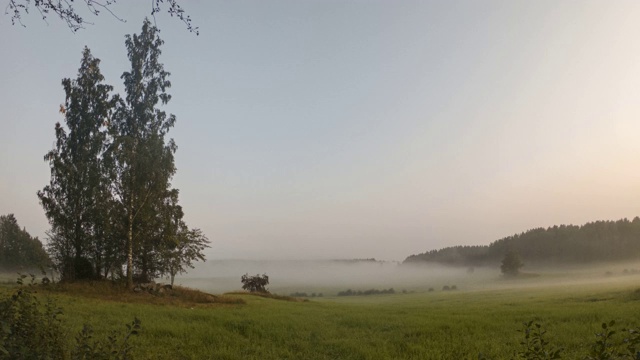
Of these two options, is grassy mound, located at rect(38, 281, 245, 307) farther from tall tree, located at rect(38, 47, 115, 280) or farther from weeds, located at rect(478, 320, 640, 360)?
weeds, located at rect(478, 320, 640, 360)

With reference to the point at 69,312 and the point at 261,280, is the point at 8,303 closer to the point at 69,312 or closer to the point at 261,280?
the point at 69,312

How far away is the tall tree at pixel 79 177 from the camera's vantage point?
29.9m

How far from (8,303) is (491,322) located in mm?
16077

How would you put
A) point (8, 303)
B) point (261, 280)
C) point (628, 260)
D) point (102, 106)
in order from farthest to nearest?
point (628, 260) < point (261, 280) < point (102, 106) < point (8, 303)

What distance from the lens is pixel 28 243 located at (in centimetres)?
8325

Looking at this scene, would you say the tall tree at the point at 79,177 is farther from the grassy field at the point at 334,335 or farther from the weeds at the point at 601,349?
the weeds at the point at 601,349

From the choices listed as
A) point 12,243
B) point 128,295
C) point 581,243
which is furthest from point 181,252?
point 581,243

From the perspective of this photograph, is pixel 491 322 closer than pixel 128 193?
Yes

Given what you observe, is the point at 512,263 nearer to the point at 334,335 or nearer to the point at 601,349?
the point at 334,335

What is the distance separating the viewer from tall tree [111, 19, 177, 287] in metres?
29.6

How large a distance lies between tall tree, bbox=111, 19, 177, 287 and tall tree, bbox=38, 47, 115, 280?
1487 millimetres

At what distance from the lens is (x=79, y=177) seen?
98.8ft

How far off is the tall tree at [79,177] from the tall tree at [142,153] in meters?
1.49

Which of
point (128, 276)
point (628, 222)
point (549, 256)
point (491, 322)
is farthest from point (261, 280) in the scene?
point (628, 222)
